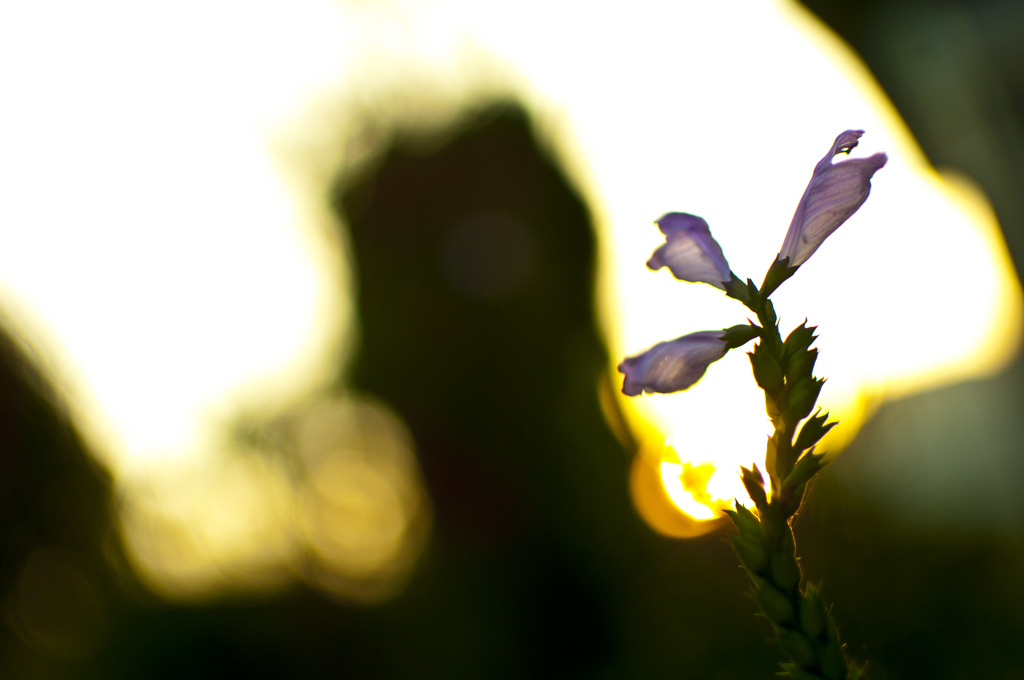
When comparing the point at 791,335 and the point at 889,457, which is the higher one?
the point at 791,335

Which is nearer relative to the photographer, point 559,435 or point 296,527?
point 559,435

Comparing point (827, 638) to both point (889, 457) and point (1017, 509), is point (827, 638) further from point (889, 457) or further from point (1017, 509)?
point (889, 457)

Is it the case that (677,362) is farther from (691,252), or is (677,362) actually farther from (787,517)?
(787,517)

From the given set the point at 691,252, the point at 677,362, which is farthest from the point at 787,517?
the point at 691,252

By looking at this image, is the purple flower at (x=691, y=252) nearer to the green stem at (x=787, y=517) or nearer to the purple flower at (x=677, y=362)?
the purple flower at (x=677, y=362)

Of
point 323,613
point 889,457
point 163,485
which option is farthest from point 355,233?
point 889,457

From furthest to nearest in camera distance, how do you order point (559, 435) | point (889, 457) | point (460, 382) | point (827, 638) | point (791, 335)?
point (460, 382) → point (559, 435) → point (889, 457) → point (791, 335) → point (827, 638)

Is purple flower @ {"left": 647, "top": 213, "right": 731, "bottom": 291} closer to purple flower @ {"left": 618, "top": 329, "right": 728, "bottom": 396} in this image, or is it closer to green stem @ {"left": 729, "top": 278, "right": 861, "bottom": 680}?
purple flower @ {"left": 618, "top": 329, "right": 728, "bottom": 396}

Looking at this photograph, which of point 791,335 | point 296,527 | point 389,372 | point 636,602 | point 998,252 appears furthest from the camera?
point 296,527
